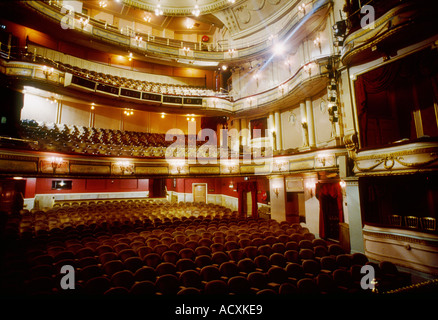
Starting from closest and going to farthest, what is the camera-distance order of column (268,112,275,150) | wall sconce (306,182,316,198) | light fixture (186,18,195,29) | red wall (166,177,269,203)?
wall sconce (306,182,316,198), column (268,112,275,150), red wall (166,177,269,203), light fixture (186,18,195,29)

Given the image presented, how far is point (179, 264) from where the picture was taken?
465 centimetres

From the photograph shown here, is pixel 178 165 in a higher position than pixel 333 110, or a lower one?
lower

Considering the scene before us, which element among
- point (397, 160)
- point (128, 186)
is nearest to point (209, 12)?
point (128, 186)

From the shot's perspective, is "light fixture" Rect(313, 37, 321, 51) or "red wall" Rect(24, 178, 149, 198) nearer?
"light fixture" Rect(313, 37, 321, 51)

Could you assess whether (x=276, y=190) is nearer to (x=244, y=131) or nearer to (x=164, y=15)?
(x=244, y=131)

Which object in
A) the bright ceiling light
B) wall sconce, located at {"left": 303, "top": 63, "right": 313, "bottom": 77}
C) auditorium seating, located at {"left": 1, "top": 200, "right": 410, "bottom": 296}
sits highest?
the bright ceiling light

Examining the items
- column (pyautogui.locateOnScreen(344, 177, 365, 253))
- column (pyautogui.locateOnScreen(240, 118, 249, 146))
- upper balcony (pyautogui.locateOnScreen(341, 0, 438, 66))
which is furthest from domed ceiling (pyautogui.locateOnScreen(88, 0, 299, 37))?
column (pyautogui.locateOnScreen(344, 177, 365, 253))

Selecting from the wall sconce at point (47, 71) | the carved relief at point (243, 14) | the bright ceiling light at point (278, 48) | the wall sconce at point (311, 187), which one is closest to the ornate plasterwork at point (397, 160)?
the wall sconce at point (311, 187)

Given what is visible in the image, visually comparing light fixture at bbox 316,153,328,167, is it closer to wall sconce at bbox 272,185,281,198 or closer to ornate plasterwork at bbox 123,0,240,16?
wall sconce at bbox 272,185,281,198

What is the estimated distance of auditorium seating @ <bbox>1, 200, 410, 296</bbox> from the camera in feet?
12.0

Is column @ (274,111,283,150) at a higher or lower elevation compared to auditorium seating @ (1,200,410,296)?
higher

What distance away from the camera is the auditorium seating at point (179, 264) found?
365cm

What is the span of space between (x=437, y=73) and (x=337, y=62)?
132 inches

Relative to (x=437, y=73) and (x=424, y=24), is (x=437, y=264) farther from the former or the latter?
(x=424, y=24)
